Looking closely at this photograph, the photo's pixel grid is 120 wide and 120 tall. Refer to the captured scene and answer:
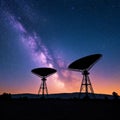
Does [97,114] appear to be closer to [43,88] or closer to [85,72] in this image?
[85,72]

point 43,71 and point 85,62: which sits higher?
point 43,71

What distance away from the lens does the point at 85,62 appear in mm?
28875

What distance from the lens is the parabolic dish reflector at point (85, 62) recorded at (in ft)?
90.5

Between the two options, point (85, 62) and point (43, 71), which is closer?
point (85, 62)

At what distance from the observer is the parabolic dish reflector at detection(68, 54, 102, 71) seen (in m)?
27.6

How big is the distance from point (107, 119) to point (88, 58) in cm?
1394

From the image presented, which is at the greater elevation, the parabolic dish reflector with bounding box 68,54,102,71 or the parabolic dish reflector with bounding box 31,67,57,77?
the parabolic dish reflector with bounding box 31,67,57,77

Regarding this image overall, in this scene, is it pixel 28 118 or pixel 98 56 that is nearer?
pixel 28 118

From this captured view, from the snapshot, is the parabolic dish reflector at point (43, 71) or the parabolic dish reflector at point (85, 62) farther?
the parabolic dish reflector at point (43, 71)

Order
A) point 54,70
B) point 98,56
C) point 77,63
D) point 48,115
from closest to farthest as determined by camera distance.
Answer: point 48,115, point 98,56, point 77,63, point 54,70

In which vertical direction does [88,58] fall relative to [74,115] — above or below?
above

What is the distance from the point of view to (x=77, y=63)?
96.5 feet

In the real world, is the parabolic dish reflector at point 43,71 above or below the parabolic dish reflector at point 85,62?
above

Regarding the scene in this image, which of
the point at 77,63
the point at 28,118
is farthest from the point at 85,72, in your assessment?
the point at 28,118
